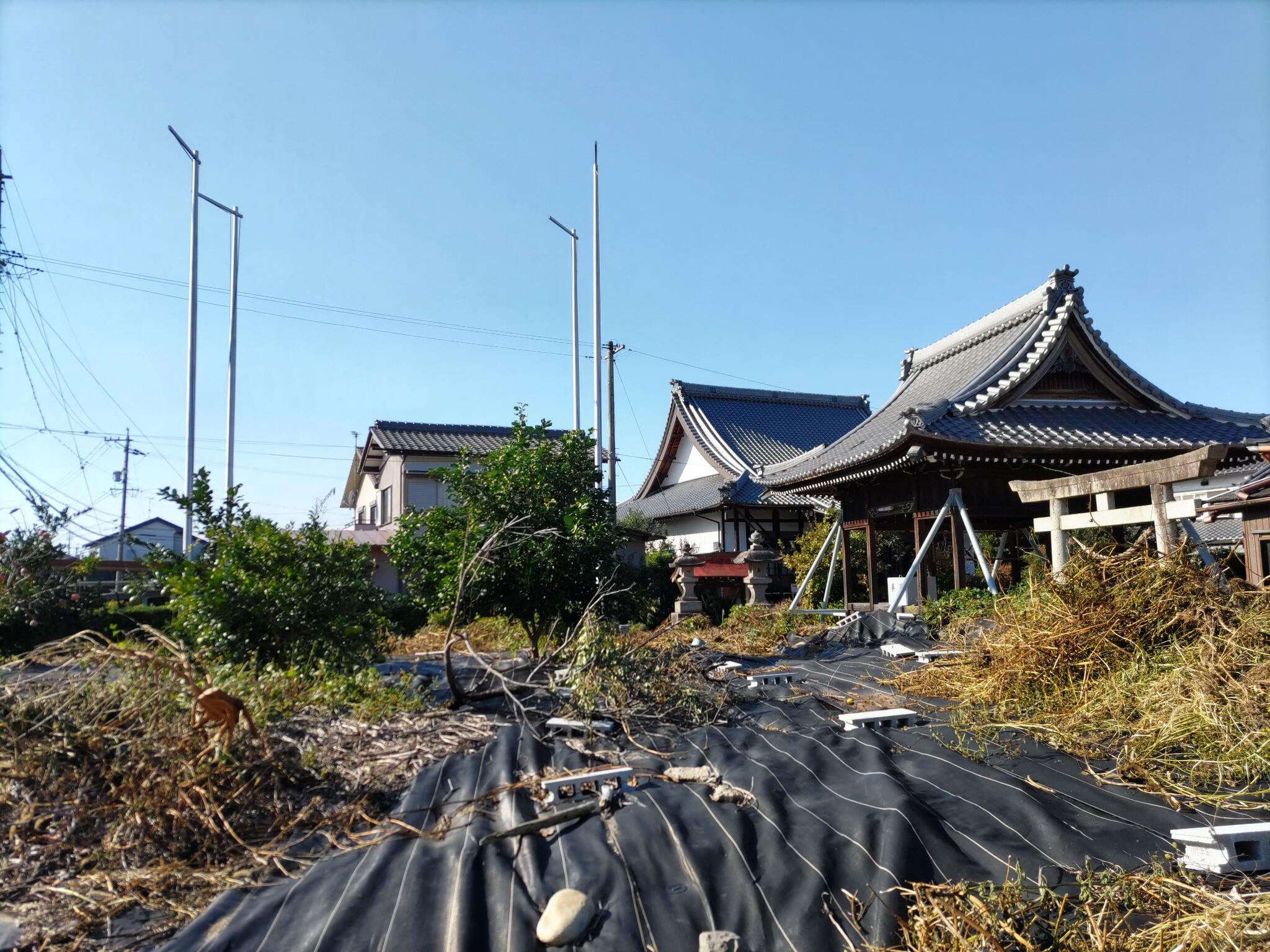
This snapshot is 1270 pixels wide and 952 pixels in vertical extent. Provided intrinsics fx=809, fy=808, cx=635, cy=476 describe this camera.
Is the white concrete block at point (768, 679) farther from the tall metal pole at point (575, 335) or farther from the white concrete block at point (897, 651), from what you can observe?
the tall metal pole at point (575, 335)

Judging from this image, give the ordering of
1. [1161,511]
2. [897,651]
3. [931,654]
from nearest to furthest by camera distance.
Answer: [1161,511]
[931,654]
[897,651]

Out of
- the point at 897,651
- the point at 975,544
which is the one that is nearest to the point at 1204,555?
the point at 897,651

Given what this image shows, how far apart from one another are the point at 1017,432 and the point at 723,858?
8.30 meters

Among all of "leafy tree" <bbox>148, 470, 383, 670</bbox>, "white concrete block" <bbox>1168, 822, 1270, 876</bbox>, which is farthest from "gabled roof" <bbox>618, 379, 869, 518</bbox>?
"white concrete block" <bbox>1168, 822, 1270, 876</bbox>

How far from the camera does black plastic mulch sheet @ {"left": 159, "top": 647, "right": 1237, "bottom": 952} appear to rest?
3066 mm

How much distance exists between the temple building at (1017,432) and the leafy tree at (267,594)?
21.0 feet

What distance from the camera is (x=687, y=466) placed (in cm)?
2362

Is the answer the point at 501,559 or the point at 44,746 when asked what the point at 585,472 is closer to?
the point at 501,559

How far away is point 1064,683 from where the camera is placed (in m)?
5.23

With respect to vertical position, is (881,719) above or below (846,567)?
below

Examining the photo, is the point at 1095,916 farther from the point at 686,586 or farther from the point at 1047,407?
the point at 686,586

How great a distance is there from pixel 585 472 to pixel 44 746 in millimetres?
6130

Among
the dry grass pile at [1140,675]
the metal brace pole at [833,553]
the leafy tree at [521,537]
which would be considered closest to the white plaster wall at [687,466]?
the metal brace pole at [833,553]

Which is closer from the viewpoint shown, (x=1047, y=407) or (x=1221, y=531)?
(x=1047, y=407)
